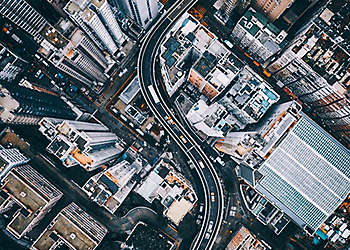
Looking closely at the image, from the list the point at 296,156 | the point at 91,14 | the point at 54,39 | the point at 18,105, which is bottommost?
the point at 18,105

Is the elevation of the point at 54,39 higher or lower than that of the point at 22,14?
higher

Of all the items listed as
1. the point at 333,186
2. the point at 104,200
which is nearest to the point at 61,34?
the point at 104,200

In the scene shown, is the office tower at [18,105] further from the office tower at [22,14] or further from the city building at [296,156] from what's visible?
the city building at [296,156]

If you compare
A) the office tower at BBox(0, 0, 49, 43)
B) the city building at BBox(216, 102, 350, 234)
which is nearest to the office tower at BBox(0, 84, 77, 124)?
the office tower at BBox(0, 0, 49, 43)

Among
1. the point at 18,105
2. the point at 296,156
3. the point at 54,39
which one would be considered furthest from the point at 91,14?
the point at 296,156

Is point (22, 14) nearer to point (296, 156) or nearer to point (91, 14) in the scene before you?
point (91, 14)

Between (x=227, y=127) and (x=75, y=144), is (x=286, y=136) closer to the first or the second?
(x=227, y=127)

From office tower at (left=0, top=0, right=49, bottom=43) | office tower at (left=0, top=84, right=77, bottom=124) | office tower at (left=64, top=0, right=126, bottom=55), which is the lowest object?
office tower at (left=0, top=84, right=77, bottom=124)

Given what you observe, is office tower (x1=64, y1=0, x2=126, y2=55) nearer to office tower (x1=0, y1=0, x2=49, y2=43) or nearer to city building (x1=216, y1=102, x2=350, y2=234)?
office tower (x1=0, y1=0, x2=49, y2=43)
